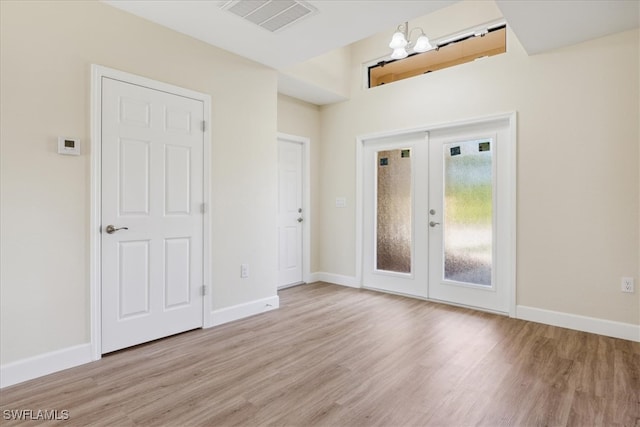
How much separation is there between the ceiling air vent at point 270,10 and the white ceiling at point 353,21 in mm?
69

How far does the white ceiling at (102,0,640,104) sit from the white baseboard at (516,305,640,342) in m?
2.51

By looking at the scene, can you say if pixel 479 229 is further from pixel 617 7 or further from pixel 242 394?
pixel 242 394

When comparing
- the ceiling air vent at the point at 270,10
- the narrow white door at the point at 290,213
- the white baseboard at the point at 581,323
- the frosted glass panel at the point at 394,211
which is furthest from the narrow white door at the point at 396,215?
the ceiling air vent at the point at 270,10

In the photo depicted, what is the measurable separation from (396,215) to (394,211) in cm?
6

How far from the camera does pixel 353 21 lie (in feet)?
9.50

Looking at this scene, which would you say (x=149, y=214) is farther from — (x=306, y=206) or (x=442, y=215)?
(x=442, y=215)

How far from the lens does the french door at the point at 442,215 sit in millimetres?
3727

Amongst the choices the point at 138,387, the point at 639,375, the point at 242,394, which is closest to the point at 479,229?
the point at 639,375

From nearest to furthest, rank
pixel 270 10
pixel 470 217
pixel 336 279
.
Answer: pixel 270 10 → pixel 470 217 → pixel 336 279

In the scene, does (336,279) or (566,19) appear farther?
(336,279)

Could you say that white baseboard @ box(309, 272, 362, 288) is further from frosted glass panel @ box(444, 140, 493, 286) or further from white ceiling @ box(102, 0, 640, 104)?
white ceiling @ box(102, 0, 640, 104)

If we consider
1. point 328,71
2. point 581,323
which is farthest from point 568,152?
point 328,71

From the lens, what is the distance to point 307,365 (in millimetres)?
2514

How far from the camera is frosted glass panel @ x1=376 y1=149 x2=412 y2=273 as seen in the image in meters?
4.48
